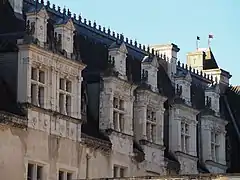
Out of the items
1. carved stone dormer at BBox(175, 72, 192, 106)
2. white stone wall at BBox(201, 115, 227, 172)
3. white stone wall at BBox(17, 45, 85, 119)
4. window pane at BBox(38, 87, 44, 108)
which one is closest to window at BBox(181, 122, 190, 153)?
carved stone dormer at BBox(175, 72, 192, 106)

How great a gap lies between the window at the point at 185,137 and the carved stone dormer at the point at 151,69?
10.8 feet

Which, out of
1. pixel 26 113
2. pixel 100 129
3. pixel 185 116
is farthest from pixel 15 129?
pixel 185 116

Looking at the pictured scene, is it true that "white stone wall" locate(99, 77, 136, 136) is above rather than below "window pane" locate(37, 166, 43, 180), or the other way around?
above

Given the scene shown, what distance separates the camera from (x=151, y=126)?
4288cm

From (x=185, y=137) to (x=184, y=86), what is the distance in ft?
8.42

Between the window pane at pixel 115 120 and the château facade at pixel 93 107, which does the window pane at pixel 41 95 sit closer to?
the château facade at pixel 93 107

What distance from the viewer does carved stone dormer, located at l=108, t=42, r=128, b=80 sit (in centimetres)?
4056

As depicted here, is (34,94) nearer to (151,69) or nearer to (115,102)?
(115,102)

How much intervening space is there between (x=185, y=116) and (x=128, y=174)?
6.67 m

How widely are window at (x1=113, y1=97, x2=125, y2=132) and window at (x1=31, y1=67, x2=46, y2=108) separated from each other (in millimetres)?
4978

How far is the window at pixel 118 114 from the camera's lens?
4009cm

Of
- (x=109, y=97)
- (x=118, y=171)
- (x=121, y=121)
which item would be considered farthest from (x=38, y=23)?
(x=118, y=171)

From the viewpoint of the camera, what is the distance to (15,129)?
34062 mm

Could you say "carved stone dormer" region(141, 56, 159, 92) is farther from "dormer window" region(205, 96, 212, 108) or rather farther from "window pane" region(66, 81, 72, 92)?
"window pane" region(66, 81, 72, 92)
